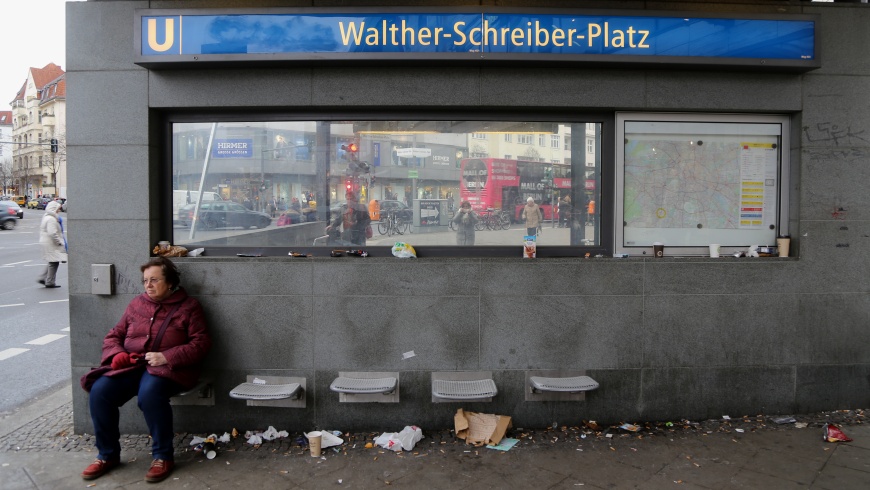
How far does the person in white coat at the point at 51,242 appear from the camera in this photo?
12719mm

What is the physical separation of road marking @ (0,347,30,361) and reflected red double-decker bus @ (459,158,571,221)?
689 cm

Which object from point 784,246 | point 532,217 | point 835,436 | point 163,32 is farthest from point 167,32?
point 835,436

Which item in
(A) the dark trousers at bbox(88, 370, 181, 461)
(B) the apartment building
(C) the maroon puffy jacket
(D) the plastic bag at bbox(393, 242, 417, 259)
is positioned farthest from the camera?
(B) the apartment building

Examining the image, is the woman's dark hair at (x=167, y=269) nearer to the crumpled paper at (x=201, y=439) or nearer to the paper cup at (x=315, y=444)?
the crumpled paper at (x=201, y=439)

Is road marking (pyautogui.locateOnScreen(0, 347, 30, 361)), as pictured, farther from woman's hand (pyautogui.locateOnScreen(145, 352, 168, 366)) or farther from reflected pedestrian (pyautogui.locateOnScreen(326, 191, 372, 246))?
reflected pedestrian (pyautogui.locateOnScreen(326, 191, 372, 246))

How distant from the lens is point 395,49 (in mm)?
4832

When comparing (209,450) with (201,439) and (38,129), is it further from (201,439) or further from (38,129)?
(38,129)

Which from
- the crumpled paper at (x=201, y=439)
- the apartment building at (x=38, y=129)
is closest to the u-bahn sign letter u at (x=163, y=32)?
the crumpled paper at (x=201, y=439)

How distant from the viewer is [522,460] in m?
4.38

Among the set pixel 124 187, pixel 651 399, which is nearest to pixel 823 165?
pixel 651 399

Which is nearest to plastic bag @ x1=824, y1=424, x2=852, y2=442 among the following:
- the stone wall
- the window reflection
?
the stone wall

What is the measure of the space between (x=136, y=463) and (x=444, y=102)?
394 centimetres

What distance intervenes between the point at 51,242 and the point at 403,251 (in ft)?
37.6

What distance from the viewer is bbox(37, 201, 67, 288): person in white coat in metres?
12.7
